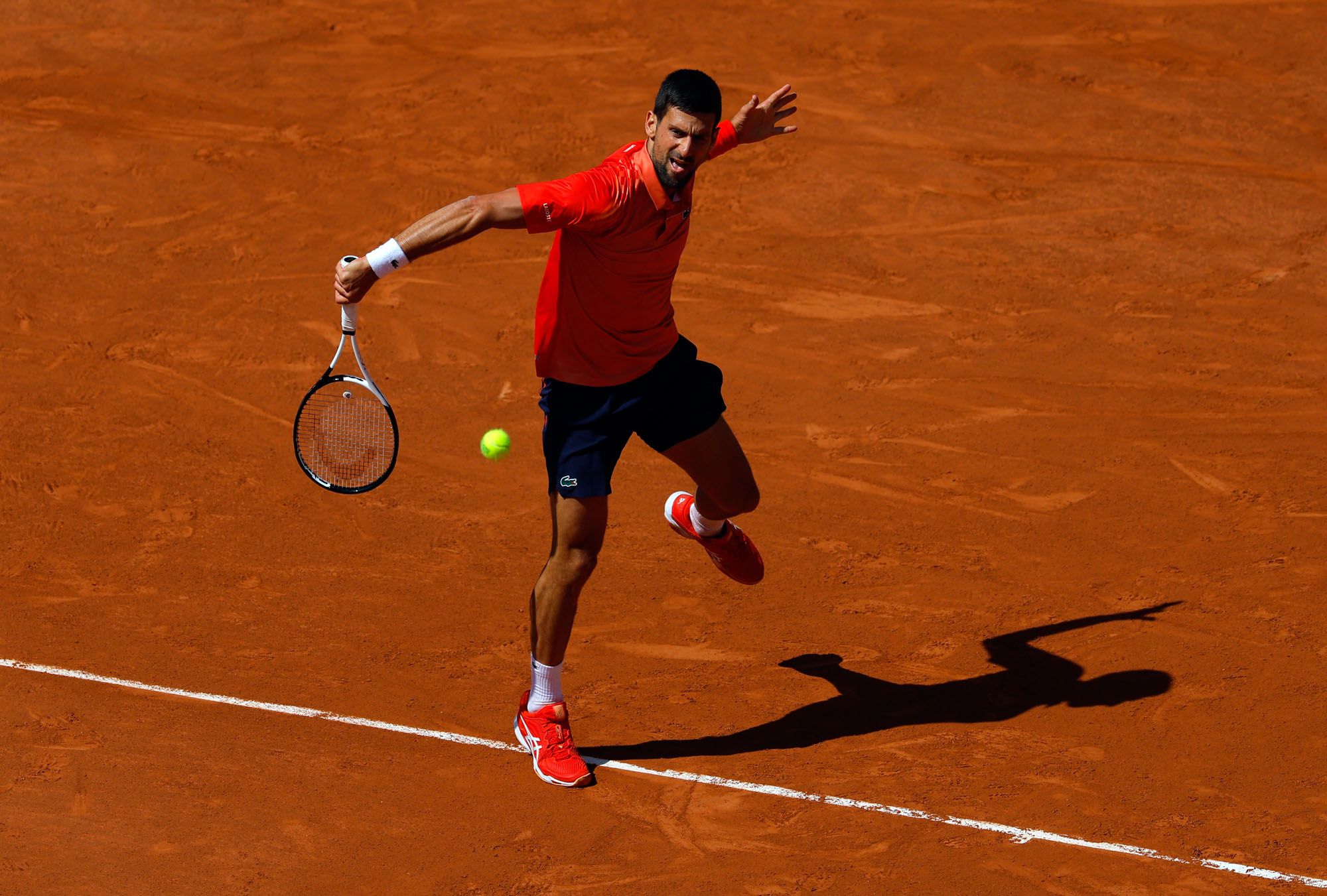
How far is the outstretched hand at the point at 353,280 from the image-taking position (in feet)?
17.9

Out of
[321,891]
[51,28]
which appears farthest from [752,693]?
[51,28]

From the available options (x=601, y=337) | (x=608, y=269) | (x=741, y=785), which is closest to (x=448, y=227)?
(x=608, y=269)

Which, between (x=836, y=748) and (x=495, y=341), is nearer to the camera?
(x=836, y=748)

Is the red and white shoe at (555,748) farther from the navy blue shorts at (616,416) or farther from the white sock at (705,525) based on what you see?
the white sock at (705,525)

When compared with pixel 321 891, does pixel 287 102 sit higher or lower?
higher

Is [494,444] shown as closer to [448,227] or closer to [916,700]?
[448,227]

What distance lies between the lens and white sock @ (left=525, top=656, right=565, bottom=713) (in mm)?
6281

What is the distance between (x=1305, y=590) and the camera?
737cm

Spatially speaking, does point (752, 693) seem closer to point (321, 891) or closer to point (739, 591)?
point (739, 591)

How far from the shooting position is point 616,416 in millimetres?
6188

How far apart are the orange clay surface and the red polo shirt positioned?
5.29 ft

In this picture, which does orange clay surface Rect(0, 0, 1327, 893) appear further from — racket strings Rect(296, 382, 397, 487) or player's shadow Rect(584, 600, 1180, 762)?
racket strings Rect(296, 382, 397, 487)

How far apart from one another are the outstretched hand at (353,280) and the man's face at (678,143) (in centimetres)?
115

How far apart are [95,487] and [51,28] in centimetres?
685
